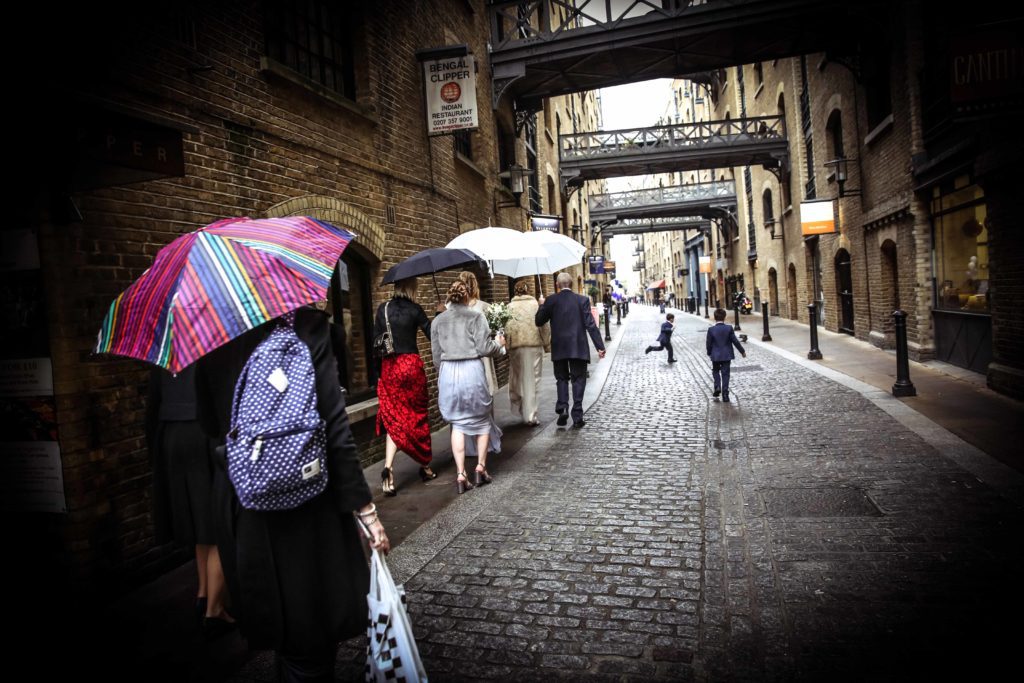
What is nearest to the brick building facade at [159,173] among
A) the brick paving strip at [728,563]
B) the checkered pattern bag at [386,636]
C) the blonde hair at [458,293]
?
the blonde hair at [458,293]

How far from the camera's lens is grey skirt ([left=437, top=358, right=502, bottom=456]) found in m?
5.30

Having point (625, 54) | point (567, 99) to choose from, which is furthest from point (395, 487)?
point (567, 99)

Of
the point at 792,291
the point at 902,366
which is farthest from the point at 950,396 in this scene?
the point at 792,291

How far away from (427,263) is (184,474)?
2.91 m

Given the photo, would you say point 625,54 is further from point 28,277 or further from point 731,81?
point 731,81

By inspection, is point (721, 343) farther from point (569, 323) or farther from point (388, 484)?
point (388, 484)

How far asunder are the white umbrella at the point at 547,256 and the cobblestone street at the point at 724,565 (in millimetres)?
2831

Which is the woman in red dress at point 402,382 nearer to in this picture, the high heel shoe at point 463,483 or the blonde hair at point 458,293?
the blonde hair at point 458,293

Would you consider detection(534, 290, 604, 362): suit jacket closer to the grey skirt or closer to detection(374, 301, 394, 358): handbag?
the grey skirt

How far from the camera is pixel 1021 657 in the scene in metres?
2.45

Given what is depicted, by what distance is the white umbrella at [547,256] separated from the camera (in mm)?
7660

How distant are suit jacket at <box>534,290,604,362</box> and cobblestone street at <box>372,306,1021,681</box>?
1.51 m

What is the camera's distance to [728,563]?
11.5 feet

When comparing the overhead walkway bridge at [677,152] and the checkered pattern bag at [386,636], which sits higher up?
the overhead walkway bridge at [677,152]
